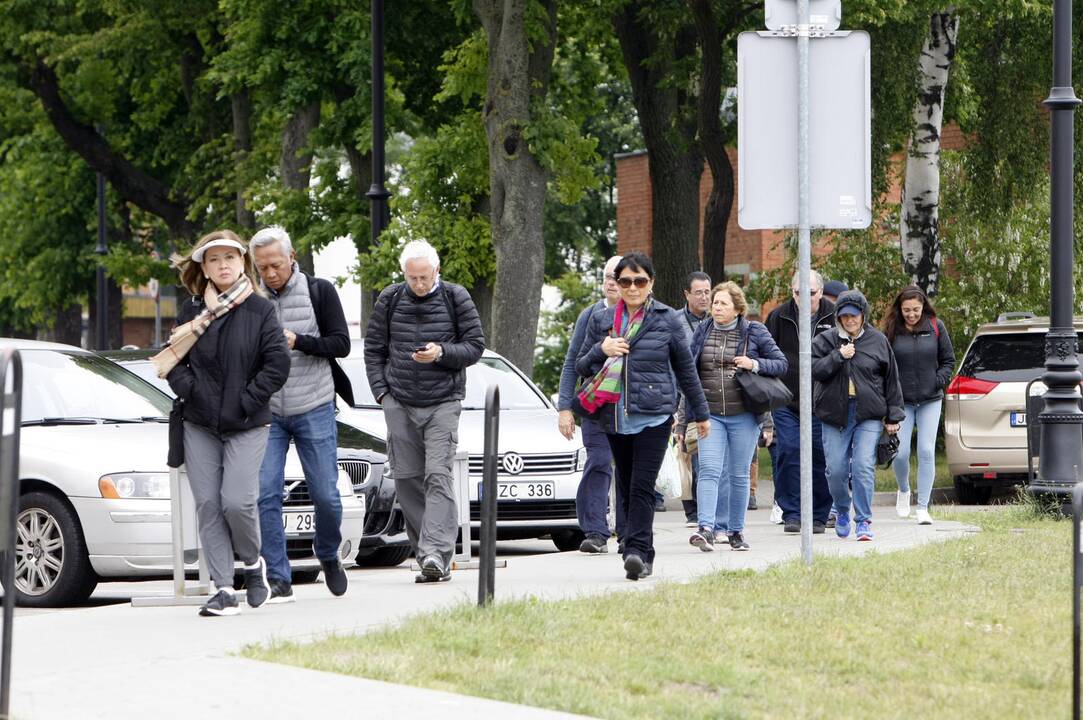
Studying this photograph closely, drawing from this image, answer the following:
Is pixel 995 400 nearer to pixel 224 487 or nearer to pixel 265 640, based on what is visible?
pixel 224 487

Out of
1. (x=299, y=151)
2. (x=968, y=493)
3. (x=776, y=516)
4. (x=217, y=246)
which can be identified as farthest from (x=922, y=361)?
(x=299, y=151)

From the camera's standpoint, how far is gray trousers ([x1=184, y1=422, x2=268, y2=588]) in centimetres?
879

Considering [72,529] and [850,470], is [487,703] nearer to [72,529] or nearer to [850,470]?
[72,529]

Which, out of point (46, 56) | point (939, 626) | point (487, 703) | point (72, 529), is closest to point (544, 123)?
point (72, 529)

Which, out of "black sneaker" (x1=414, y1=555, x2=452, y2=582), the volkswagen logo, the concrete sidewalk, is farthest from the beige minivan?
"black sneaker" (x1=414, y1=555, x2=452, y2=582)

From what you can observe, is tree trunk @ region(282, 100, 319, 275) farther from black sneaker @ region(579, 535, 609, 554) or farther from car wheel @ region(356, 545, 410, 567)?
black sneaker @ region(579, 535, 609, 554)

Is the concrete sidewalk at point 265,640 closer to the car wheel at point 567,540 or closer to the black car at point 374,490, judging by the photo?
the black car at point 374,490

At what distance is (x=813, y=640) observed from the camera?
299 inches

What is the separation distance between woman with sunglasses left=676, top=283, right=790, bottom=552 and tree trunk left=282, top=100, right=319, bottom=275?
15779mm

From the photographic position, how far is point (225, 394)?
8.73 m

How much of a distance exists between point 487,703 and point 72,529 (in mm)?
4381

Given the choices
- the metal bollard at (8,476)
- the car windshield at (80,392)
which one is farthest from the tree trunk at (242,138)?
the metal bollard at (8,476)

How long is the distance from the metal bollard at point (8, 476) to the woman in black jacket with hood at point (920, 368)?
9.09 meters

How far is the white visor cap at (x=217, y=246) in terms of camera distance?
29.3ft
